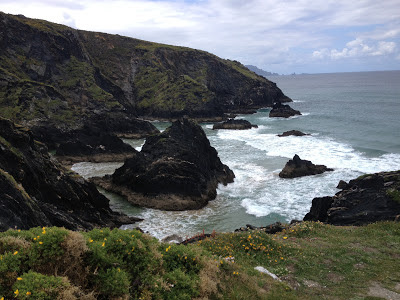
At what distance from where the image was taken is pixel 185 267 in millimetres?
9516

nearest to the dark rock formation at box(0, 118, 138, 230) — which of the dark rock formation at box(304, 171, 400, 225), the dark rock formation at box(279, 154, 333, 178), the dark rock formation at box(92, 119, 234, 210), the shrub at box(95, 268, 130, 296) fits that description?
the dark rock formation at box(92, 119, 234, 210)

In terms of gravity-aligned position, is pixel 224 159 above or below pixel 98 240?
below

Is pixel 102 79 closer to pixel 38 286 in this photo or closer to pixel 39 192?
pixel 39 192

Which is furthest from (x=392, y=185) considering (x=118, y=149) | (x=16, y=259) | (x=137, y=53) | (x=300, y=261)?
(x=137, y=53)

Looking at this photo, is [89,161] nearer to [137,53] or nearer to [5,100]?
[5,100]

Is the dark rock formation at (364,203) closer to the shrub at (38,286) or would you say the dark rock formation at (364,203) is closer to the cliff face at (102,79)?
the shrub at (38,286)

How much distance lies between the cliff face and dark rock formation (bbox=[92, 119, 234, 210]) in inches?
1287

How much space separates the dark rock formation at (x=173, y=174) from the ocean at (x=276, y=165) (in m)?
1.18

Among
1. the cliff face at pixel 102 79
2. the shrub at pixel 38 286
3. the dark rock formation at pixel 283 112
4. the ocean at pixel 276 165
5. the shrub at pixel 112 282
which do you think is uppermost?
the cliff face at pixel 102 79

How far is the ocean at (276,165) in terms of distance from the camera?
2831 centimetres

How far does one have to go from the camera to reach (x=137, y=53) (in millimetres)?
119062

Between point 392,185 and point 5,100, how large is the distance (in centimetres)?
6576

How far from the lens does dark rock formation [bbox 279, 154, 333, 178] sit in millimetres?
39125

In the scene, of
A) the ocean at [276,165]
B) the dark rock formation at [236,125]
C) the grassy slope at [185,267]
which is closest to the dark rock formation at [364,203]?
the ocean at [276,165]
